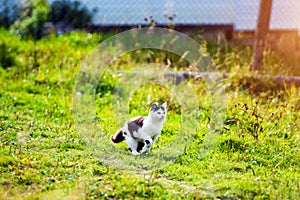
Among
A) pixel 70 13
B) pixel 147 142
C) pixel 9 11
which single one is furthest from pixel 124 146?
pixel 9 11

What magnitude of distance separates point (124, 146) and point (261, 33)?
3014mm

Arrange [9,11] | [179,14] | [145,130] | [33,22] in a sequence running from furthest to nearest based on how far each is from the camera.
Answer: [179,14] < [9,11] < [33,22] < [145,130]

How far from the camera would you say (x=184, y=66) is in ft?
24.3

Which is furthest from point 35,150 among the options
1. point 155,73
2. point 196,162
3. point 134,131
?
point 155,73

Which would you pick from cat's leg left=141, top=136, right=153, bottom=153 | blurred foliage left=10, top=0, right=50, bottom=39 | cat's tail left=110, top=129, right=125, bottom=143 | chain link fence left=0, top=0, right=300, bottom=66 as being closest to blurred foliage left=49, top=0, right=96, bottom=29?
chain link fence left=0, top=0, right=300, bottom=66

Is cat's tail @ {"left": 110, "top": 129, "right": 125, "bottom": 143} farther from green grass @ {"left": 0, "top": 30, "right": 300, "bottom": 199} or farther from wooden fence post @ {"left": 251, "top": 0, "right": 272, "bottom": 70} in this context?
wooden fence post @ {"left": 251, "top": 0, "right": 272, "bottom": 70}

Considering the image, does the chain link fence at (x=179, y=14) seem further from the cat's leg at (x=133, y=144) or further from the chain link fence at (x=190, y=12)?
the cat's leg at (x=133, y=144)

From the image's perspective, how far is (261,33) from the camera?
712 cm

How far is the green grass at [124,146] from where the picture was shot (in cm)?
399

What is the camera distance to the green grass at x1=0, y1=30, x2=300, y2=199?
3.99m

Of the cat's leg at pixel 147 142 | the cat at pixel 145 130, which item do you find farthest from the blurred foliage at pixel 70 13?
the cat's leg at pixel 147 142

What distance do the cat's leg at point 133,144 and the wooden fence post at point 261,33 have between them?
9.37 ft

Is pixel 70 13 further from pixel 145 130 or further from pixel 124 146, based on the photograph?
pixel 145 130

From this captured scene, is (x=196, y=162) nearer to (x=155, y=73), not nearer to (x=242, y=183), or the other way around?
(x=242, y=183)
